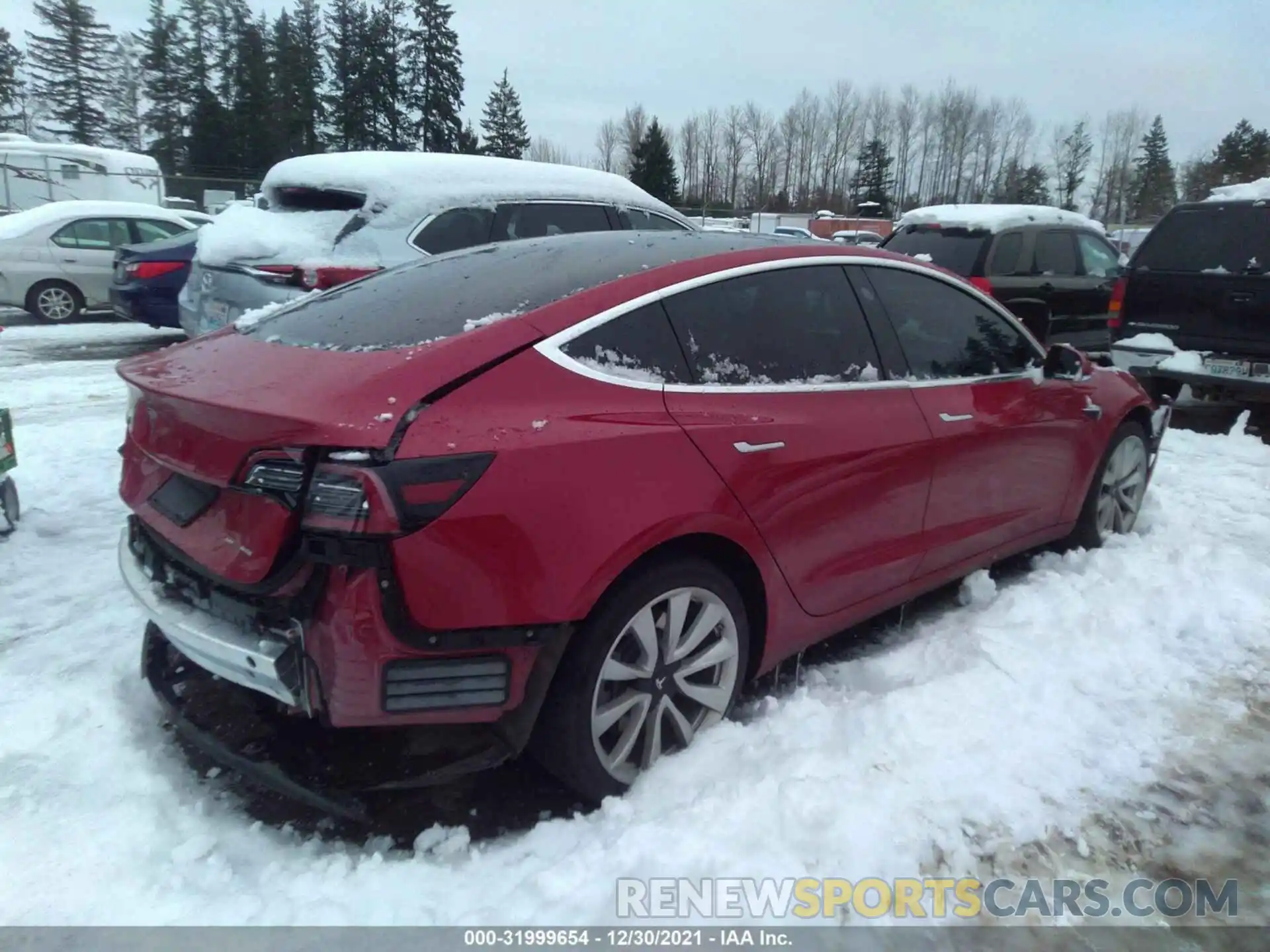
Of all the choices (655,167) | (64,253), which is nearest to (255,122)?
(655,167)

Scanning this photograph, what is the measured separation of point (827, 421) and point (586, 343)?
97 cm

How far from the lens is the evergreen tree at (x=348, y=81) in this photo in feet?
172

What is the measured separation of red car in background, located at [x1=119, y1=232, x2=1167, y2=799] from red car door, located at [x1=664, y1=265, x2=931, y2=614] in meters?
0.01

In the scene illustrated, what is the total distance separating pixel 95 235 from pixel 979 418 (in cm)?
1279

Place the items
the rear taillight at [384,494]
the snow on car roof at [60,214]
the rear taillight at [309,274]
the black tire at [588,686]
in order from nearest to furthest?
1. the rear taillight at [384,494]
2. the black tire at [588,686]
3. the rear taillight at [309,274]
4. the snow on car roof at [60,214]

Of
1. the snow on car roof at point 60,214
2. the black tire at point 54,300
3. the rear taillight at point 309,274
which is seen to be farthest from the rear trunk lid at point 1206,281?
the black tire at point 54,300

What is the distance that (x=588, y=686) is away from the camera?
8.32 feet

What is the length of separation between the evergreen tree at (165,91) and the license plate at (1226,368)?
2332 inches

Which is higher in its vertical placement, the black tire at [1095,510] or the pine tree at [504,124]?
the pine tree at [504,124]

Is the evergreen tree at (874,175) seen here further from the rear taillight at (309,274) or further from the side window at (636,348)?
the side window at (636,348)

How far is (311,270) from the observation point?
5.82m

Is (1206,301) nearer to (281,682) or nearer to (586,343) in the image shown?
(586,343)

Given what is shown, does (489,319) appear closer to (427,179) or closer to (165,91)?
(427,179)

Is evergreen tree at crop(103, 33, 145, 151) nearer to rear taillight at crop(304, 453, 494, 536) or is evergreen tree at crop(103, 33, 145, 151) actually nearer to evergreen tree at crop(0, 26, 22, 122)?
evergreen tree at crop(0, 26, 22, 122)
